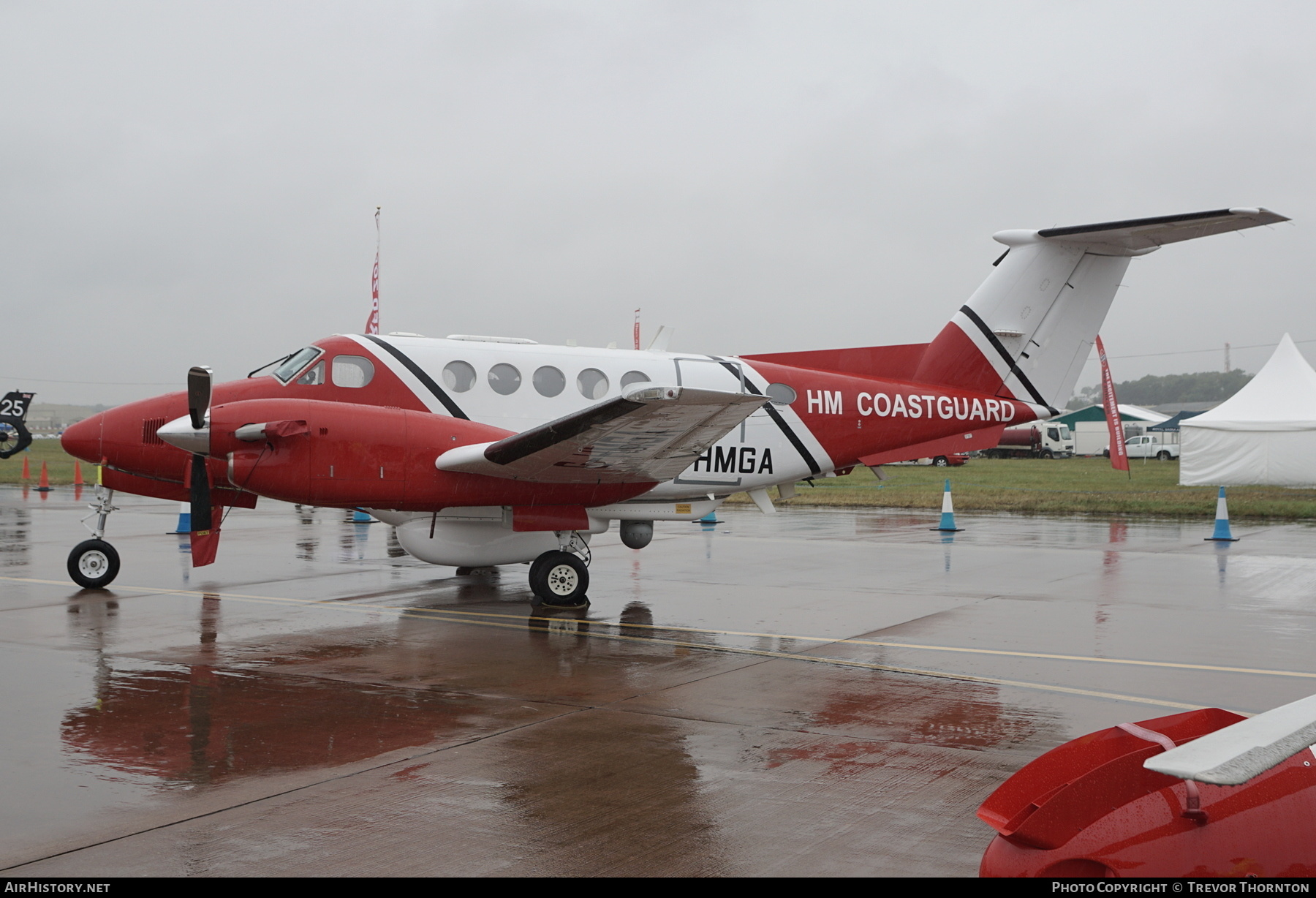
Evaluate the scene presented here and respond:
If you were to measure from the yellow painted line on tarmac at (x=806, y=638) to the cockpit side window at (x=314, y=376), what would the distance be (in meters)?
2.31

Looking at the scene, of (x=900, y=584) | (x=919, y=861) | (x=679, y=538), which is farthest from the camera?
(x=679, y=538)

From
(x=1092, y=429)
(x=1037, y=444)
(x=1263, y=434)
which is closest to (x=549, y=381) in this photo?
(x=1263, y=434)

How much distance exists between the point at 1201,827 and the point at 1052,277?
11738mm

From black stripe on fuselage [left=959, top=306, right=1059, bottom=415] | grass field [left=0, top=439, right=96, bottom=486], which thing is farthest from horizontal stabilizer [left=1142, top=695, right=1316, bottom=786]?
grass field [left=0, top=439, right=96, bottom=486]

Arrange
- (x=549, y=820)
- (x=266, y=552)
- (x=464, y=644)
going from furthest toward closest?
(x=266, y=552) < (x=464, y=644) < (x=549, y=820)

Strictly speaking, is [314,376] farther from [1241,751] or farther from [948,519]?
[948,519]

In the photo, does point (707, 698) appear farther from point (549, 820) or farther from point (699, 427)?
point (699, 427)

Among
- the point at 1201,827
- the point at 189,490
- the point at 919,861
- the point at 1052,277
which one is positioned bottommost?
the point at 919,861

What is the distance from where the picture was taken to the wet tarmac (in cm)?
402

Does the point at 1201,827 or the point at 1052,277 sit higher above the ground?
the point at 1052,277

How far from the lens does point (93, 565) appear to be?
11.1 m

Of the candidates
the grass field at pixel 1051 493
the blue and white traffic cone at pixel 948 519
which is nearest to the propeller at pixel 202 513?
the grass field at pixel 1051 493
